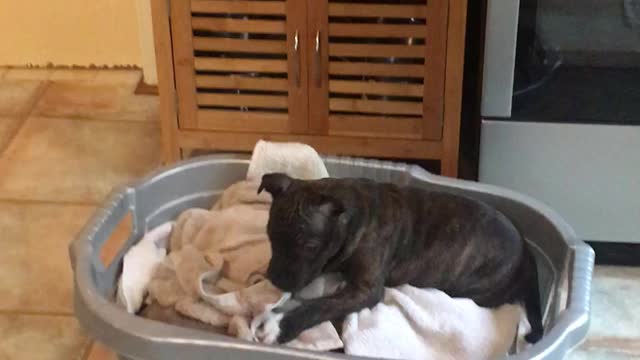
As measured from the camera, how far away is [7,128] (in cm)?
229

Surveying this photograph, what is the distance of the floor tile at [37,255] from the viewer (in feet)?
5.90

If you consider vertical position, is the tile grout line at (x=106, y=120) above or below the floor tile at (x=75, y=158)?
above

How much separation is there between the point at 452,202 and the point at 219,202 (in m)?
0.39

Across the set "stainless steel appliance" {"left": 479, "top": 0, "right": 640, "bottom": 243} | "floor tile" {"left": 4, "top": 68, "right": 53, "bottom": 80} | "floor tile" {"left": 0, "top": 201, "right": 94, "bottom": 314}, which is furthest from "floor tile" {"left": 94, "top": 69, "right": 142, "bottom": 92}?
"stainless steel appliance" {"left": 479, "top": 0, "right": 640, "bottom": 243}

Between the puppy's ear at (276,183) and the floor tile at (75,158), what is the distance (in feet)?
2.16

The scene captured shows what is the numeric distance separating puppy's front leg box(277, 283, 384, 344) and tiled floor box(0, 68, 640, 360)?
1.17 feet

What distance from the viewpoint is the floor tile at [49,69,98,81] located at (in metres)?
2.49

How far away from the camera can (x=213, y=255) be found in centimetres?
162

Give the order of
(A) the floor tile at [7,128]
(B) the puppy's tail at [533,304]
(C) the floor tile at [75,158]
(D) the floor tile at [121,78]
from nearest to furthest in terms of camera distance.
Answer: (B) the puppy's tail at [533,304] → (C) the floor tile at [75,158] → (A) the floor tile at [7,128] → (D) the floor tile at [121,78]

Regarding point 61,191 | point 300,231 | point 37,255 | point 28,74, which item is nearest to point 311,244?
point 300,231

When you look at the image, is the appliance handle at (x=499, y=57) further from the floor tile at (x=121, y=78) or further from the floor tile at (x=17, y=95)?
the floor tile at (x=17, y=95)

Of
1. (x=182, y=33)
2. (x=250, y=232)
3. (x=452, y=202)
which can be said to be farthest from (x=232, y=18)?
(x=452, y=202)

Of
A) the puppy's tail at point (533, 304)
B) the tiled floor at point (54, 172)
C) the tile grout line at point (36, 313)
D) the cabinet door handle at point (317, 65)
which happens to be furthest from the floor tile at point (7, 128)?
the puppy's tail at point (533, 304)

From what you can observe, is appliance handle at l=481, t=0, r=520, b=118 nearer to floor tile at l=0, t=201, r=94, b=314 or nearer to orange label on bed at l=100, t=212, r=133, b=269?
orange label on bed at l=100, t=212, r=133, b=269
